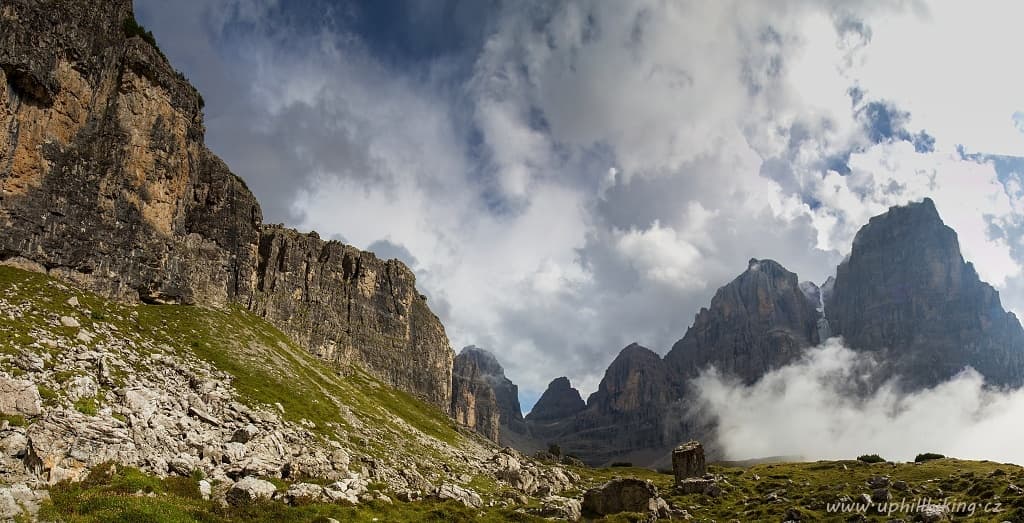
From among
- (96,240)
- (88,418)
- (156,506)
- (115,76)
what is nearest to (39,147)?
(96,240)

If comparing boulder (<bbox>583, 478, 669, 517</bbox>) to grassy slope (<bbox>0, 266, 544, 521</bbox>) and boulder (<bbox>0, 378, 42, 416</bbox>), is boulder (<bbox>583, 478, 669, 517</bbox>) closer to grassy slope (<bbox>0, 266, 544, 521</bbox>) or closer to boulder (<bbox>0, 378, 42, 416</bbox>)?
grassy slope (<bbox>0, 266, 544, 521</bbox>)

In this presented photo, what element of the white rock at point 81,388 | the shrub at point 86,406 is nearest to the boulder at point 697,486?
the shrub at point 86,406

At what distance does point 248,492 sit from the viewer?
27.3 m

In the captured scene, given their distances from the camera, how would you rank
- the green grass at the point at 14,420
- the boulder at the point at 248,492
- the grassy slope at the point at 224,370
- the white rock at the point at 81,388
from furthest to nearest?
the white rock at the point at 81,388 < the green grass at the point at 14,420 < the boulder at the point at 248,492 < the grassy slope at the point at 224,370

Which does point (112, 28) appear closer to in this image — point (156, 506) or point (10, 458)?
point (10, 458)

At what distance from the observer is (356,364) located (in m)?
159

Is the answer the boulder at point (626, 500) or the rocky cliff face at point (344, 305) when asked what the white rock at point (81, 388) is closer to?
the boulder at point (626, 500)

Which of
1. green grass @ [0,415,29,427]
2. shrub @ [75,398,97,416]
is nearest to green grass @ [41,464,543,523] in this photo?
green grass @ [0,415,29,427]

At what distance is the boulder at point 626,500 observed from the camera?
134ft

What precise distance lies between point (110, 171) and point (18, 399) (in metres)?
50.1

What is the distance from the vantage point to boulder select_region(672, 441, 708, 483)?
7044cm

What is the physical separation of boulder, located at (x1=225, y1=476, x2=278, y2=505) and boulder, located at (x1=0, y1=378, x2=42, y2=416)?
1274cm

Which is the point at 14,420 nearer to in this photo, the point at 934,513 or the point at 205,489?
the point at 205,489

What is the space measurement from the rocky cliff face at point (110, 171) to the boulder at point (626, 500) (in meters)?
60.1
